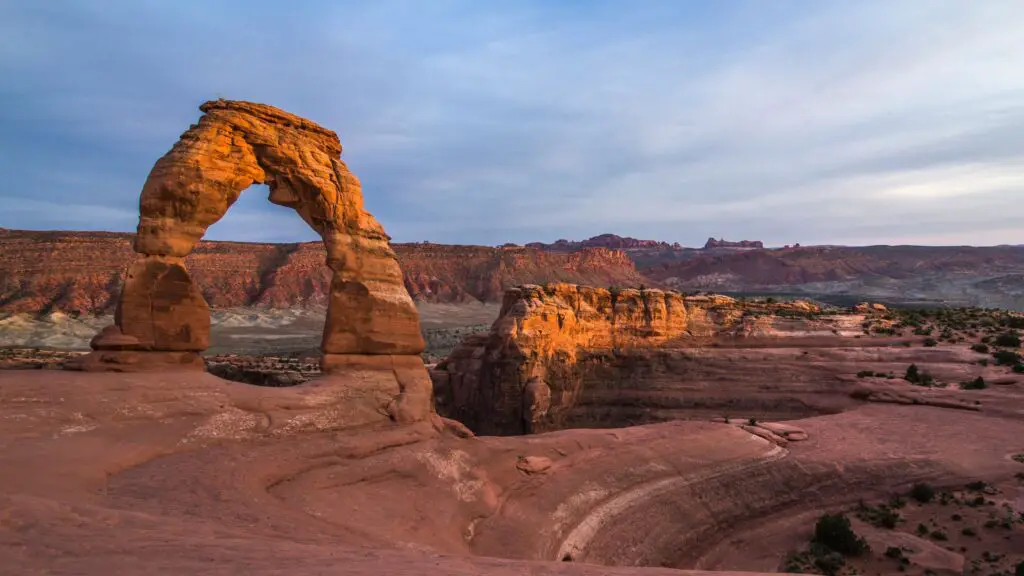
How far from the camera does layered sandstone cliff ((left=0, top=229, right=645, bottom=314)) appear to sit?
75.2 meters

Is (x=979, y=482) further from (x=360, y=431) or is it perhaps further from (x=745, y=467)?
(x=360, y=431)

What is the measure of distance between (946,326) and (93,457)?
39.3 m

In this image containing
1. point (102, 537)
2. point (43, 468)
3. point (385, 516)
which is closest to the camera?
point (102, 537)

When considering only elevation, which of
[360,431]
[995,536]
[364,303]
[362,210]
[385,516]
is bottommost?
[995,536]

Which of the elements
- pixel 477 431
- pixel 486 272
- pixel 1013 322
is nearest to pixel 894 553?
pixel 477 431

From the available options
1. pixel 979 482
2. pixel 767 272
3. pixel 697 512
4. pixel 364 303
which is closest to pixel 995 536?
pixel 979 482

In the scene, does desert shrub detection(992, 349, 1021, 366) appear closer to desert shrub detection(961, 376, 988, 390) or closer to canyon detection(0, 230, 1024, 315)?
desert shrub detection(961, 376, 988, 390)

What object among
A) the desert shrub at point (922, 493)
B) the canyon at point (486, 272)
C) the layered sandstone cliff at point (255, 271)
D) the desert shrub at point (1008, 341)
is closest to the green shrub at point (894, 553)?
the desert shrub at point (922, 493)

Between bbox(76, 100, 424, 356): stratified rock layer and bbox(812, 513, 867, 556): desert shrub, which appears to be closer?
bbox(76, 100, 424, 356): stratified rock layer

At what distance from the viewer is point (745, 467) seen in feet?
58.9

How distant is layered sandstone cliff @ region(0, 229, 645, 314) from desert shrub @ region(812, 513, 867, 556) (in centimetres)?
5368

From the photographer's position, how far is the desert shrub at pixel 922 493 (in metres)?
17.8

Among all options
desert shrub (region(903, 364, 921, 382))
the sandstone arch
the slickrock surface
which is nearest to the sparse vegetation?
desert shrub (region(903, 364, 921, 382))

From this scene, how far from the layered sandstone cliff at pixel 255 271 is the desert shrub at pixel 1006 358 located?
5786 centimetres
